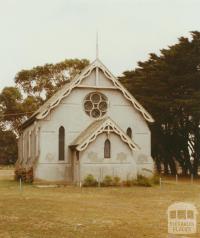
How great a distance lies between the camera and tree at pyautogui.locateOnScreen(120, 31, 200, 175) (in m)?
57.2

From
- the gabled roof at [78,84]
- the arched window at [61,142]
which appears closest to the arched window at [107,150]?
the arched window at [61,142]

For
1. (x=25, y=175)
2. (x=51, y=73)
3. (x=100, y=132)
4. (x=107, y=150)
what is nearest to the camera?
(x=100, y=132)

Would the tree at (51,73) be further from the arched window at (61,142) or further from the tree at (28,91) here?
the arched window at (61,142)

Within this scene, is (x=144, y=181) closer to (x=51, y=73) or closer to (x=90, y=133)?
(x=90, y=133)

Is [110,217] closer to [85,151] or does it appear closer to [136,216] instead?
[136,216]

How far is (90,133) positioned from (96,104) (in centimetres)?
520

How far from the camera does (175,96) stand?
5956 cm

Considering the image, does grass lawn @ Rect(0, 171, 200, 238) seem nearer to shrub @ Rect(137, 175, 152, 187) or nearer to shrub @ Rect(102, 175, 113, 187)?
shrub @ Rect(102, 175, 113, 187)

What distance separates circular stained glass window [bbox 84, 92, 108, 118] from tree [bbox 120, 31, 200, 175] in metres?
10.3

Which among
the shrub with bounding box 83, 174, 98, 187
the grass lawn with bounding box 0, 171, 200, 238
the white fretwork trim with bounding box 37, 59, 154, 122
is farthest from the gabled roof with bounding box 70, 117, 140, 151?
the grass lawn with bounding box 0, 171, 200, 238

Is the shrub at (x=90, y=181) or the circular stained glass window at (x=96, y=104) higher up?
the circular stained glass window at (x=96, y=104)

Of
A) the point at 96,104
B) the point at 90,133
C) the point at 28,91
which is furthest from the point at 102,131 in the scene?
the point at 28,91

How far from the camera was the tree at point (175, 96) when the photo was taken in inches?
2251

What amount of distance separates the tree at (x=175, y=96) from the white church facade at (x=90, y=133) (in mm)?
8486
